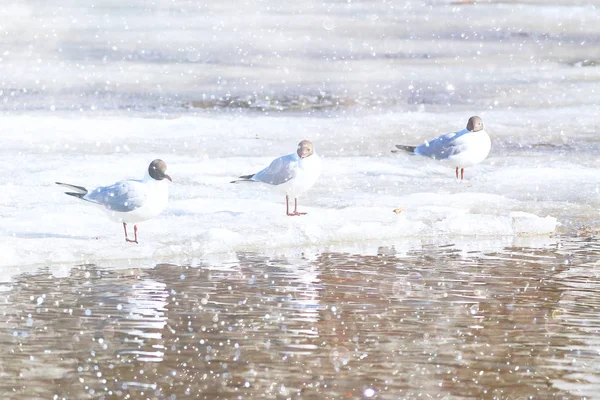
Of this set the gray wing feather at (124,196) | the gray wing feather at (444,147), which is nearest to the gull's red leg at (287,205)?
the gray wing feather at (124,196)

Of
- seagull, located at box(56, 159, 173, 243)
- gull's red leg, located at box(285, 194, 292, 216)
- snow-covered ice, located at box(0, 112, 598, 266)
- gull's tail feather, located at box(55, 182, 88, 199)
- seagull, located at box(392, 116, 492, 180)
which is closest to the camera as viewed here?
seagull, located at box(56, 159, 173, 243)

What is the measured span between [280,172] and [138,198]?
1372 millimetres

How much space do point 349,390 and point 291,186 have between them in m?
3.85

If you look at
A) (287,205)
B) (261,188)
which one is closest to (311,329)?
(287,205)

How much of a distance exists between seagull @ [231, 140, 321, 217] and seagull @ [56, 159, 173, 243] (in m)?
1.16

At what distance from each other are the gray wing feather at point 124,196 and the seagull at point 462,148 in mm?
3160

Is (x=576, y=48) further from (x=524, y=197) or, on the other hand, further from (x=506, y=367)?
(x=506, y=367)

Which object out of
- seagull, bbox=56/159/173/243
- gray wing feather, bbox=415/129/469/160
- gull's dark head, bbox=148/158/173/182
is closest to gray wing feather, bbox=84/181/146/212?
seagull, bbox=56/159/173/243

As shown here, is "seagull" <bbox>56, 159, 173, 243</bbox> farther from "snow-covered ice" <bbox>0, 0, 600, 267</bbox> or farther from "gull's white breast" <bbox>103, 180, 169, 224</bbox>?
"snow-covered ice" <bbox>0, 0, 600, 267</bbox>

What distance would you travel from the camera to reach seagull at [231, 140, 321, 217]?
747 centimetres

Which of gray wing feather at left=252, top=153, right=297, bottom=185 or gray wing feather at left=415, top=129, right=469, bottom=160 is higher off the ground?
gray wing feather at left=415, top=129, right=469, bottom=160

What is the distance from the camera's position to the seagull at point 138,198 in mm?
6469

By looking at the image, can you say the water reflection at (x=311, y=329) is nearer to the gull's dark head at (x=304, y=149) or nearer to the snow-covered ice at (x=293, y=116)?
the snow-covered ice at (x=293, y=116)

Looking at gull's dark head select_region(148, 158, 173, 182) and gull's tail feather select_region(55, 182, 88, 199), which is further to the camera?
gull's tail feather select_region(55, 182, 88, 199)
